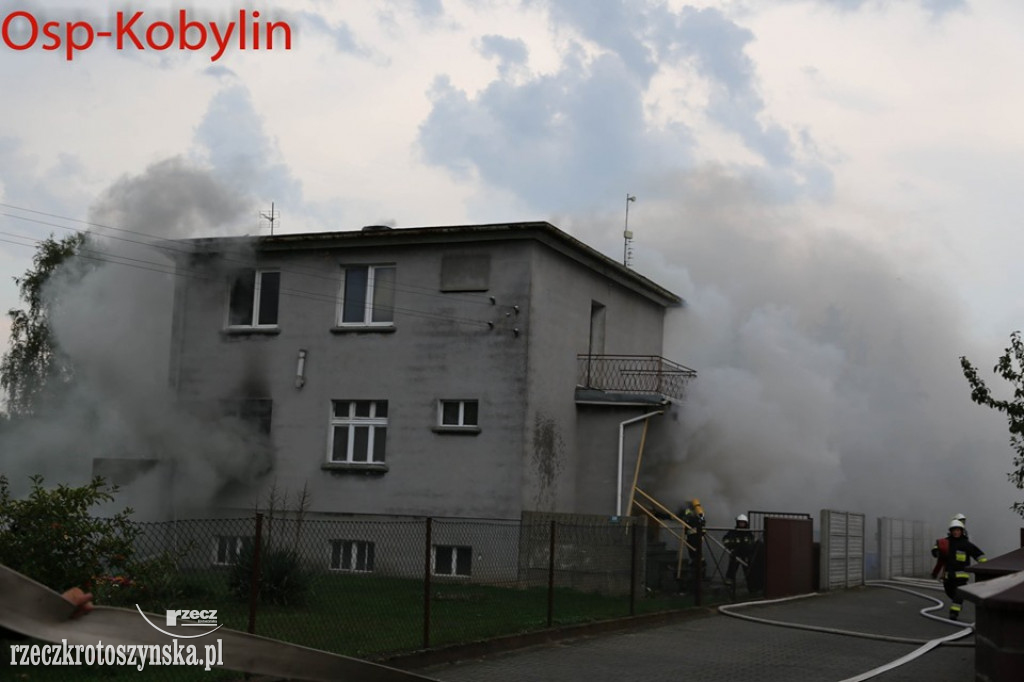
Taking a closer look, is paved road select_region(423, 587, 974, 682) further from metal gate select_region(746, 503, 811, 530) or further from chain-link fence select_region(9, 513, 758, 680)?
metal gate select_region(746, 503, 811, 530)

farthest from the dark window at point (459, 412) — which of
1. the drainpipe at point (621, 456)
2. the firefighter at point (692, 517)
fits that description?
the firefighter at point (692, 517)

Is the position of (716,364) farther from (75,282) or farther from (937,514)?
(75,282)

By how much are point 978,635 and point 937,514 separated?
3148 cm

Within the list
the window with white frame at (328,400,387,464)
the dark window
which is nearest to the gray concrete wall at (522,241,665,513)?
the dark window

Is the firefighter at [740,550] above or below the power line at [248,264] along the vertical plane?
below

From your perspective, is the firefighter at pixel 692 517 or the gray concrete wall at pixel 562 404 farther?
the gray concrete wall at pixel 562 404

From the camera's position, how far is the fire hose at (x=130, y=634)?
2.77 meters

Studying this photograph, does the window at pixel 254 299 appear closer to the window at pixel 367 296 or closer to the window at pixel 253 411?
the window at pixel 367 296

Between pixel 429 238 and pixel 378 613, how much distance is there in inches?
425

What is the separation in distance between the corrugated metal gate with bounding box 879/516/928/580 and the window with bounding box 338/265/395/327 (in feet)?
47.5

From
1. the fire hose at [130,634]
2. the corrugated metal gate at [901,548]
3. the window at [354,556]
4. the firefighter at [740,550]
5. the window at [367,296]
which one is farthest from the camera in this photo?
the corrugated metal gate at [901,548]

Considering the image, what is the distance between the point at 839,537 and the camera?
83.2ft

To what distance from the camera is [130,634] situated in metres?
3.04

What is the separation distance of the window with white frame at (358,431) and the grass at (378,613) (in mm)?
5396
